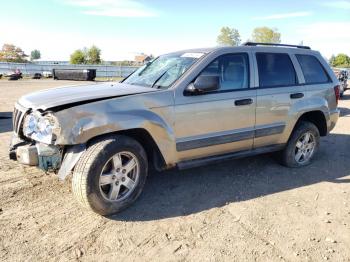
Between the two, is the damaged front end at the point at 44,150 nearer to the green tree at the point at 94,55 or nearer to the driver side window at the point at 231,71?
the driver side window at the point at 231,71

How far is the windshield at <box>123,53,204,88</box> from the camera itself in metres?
4.14

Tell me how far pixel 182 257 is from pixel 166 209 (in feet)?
2.96

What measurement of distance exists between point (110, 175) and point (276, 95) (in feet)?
8.54

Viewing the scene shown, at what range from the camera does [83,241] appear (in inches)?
124

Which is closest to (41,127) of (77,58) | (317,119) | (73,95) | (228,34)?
(73,95)

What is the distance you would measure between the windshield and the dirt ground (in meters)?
1.34

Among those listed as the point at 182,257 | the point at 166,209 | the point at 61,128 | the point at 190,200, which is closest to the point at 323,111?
the point at 190,200

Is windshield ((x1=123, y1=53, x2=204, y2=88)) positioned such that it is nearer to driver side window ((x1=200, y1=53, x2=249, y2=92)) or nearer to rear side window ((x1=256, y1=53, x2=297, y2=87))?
driver side window ((x1=200, y1=53, x2=249, y2=92))

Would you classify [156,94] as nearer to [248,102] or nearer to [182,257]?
[248,102]

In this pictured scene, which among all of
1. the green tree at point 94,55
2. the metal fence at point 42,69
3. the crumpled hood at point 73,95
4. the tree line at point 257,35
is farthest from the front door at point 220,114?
the tree line at point 257,35

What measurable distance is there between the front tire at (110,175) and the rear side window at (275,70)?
209cm

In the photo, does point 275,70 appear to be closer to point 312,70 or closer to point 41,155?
point 312,70

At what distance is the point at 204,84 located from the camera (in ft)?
12.6

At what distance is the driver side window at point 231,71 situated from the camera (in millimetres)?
4266
